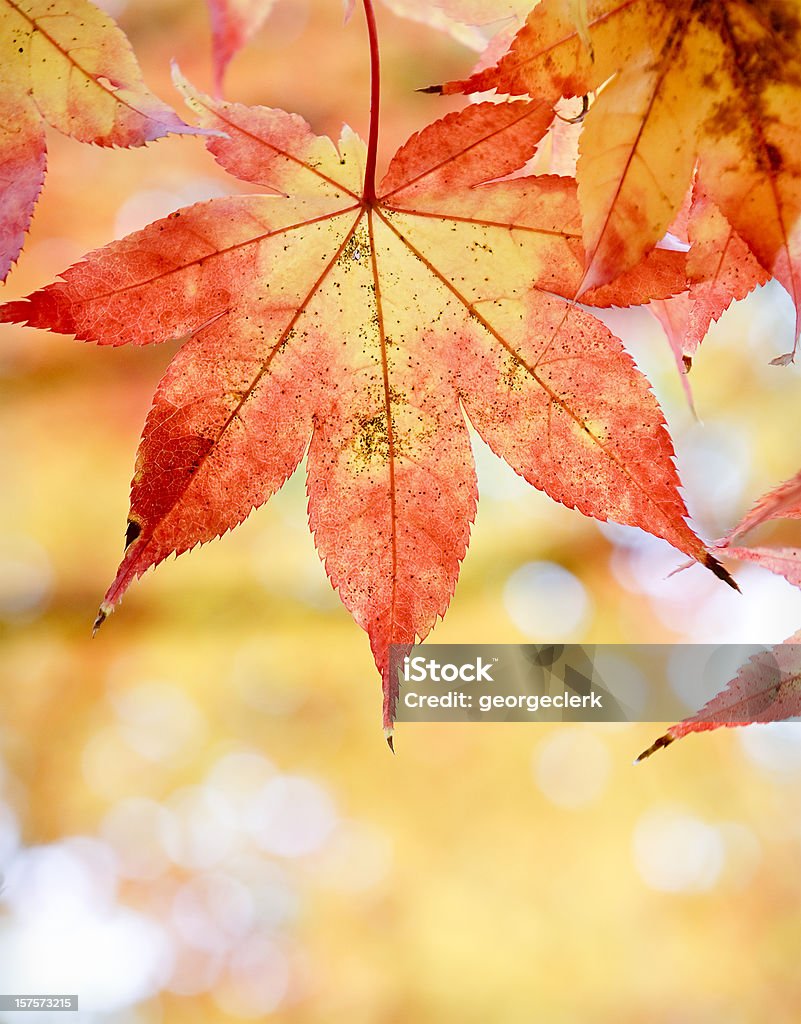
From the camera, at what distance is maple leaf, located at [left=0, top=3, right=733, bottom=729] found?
0.31 m

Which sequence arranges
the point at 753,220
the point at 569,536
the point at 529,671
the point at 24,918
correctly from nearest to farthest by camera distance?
the point at 753,220 → the point at 529,671 → the point at 24,918 → the point at 569,536

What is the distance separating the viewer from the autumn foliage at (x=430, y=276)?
285mm

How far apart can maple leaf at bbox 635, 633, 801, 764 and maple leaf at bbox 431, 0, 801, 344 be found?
0.88ft

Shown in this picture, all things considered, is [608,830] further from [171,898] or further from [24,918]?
[24,918]

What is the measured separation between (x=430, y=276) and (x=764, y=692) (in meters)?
0.35

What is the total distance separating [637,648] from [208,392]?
3.98ft

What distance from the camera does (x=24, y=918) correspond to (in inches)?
52.7

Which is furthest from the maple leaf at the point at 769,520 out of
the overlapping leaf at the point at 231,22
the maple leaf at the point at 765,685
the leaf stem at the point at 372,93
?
the overlapping leaf at the point at 231,22

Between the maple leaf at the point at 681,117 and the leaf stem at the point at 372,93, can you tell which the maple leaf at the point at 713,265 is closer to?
the maple leaf at the point at 681,117

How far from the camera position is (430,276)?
0.35 m

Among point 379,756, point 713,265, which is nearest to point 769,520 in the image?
point 713,265

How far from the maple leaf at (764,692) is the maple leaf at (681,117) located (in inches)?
10.5

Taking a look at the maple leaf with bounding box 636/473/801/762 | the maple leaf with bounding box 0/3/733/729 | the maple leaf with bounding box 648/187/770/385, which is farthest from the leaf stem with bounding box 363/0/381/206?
the maple leaf with bounding box 636/473/801/762

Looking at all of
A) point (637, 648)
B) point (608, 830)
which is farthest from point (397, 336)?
point (608, 830)
